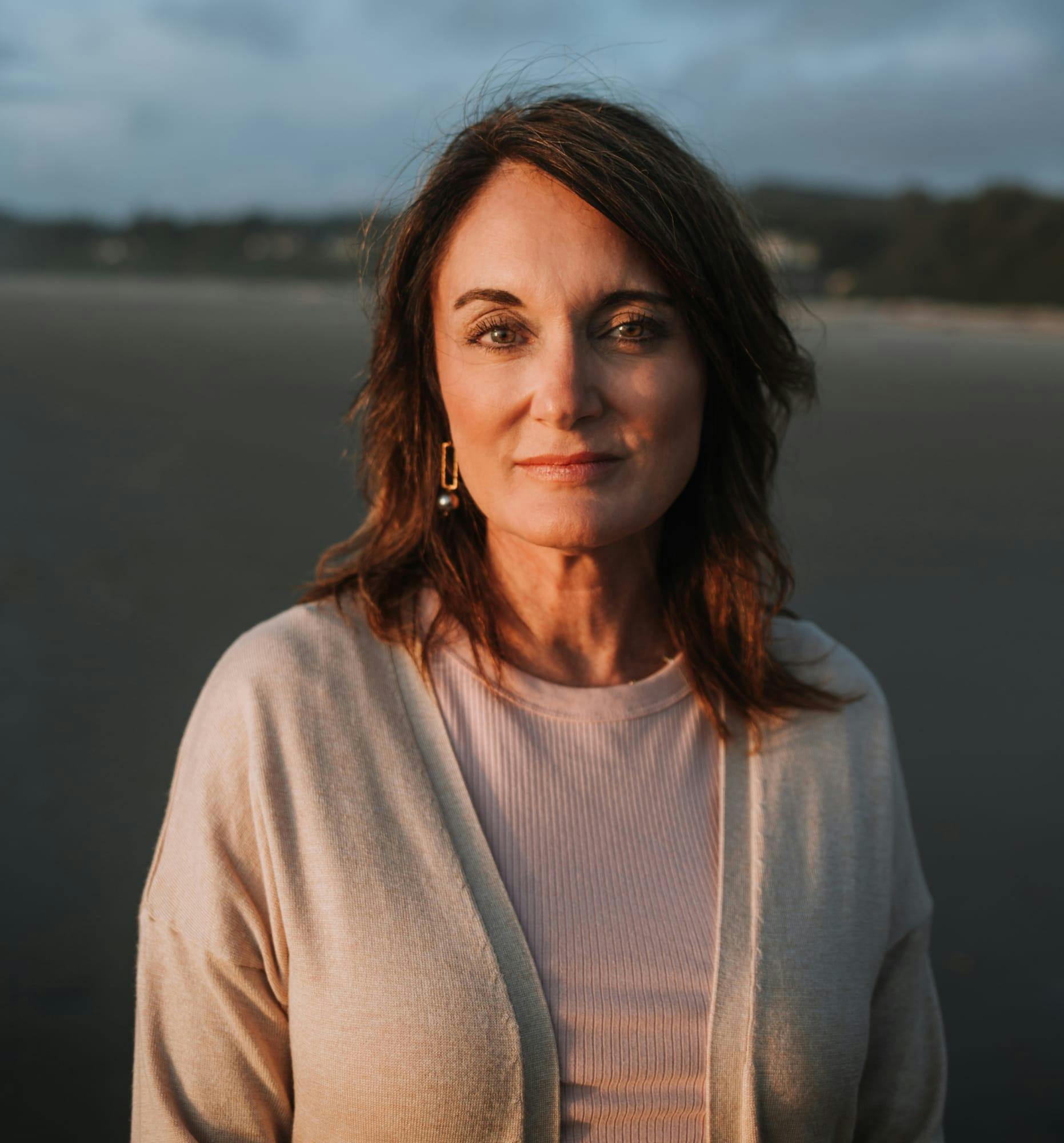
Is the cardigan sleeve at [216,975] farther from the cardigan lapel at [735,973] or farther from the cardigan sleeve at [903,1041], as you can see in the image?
the cardigan sleeve at [903,1041]

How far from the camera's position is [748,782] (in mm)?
1629

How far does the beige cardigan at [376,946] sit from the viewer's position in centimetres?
131

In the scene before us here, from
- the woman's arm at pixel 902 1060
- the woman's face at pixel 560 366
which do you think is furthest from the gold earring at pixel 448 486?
the woman's arm at pixel 902 1060

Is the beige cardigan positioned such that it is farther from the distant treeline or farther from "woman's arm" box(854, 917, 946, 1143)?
the distant treeline

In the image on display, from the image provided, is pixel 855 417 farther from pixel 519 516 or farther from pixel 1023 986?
pixel 519 516

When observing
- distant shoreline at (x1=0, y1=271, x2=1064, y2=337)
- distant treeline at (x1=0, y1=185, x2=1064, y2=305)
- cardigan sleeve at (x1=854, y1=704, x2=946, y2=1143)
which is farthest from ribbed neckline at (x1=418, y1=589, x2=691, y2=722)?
distant treeline at (x1=0, y1=185, x2=1064, y2=305)

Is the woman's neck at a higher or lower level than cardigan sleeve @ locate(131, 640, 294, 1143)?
higher

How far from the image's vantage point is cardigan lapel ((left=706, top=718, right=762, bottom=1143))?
1.38m

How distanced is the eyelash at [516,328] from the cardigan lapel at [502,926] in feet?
1.49

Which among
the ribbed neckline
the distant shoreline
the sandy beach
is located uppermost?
the distant shoreline

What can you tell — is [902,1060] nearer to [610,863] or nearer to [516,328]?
[610,863]

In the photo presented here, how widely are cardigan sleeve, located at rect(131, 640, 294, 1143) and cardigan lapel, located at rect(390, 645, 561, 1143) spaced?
0.22 metres

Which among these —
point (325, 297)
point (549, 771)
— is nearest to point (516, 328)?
point (549, 771)

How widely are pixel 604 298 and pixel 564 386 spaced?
0.12 metres
